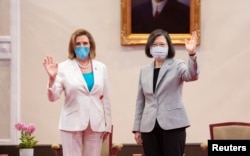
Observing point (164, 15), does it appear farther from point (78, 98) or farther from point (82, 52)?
point (78, 98)

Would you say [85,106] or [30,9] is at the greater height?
[30,9]

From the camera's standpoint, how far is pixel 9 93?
660 cm

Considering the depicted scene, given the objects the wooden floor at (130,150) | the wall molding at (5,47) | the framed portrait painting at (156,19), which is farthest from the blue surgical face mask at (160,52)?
the wall molding at (5,47)

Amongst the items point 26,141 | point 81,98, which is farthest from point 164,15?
point 81,98

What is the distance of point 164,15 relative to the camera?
6.75m

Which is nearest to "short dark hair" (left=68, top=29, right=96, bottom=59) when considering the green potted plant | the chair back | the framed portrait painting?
the green potted plant

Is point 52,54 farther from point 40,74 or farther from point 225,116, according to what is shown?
point 225,116

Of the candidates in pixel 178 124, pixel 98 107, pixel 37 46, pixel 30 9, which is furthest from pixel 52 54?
pixel 178 124

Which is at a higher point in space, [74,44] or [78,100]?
[74,44]

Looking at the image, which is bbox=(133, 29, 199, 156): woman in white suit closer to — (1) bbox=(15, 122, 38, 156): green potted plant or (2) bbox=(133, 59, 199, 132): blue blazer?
→ (2) bbox=(133, 59, 199, 132): blue blazer

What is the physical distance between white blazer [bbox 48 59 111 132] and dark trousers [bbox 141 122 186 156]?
49 cm

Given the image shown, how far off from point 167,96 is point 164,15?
9.64 ft

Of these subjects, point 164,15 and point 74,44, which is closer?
point 74,44

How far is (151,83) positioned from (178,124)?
0.39 m
